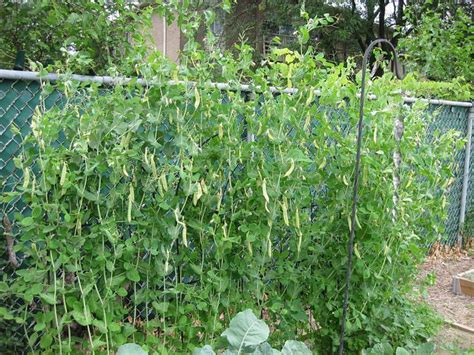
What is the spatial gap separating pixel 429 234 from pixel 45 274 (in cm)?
209

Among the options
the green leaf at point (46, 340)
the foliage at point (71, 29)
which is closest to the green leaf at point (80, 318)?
the green leaf at point (46, 340)

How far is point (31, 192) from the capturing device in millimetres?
1896

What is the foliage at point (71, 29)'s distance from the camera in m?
3.01

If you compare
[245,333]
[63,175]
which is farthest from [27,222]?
[245,333]

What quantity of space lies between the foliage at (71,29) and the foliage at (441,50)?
475cm

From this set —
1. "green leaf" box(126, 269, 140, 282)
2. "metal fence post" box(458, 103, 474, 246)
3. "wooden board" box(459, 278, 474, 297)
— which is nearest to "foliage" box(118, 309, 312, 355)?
"green leaf" box(126, 269, 140, 282)

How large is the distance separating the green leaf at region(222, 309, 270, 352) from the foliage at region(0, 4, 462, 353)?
14 mm

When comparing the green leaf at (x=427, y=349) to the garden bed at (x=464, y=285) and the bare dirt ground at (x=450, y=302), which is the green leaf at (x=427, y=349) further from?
the garden bed at (x=464, y=285)

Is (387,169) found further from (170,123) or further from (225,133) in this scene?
(170,123)

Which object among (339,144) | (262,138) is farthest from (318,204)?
(262,138)

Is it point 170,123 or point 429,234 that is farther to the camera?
point 429,234

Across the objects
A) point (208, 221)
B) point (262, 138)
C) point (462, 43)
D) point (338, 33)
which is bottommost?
point (208, 221)

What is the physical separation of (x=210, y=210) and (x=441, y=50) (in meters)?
5.80

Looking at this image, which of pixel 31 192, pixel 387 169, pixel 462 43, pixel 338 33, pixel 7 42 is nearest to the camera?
pixel 31 192
